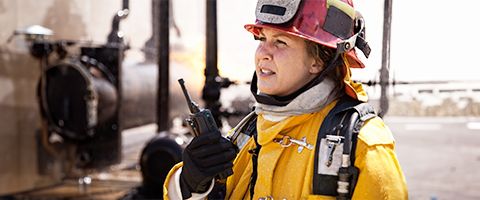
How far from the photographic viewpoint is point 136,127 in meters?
6.42

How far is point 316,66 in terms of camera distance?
5.32ft

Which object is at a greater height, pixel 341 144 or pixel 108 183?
pixel 341 144

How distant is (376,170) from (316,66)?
0.34 meters

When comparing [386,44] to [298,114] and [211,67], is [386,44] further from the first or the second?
[211,67]

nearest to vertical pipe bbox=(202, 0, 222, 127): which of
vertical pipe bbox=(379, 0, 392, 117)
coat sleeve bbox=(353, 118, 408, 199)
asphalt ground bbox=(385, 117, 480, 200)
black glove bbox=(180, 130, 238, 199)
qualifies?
asphalt ground bbox=(385, 117, 480, 200)

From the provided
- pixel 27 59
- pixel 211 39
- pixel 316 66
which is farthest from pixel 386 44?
pixel 27 59

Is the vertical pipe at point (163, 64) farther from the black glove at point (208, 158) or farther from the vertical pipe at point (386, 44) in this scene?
the black glove at point (208, 158)

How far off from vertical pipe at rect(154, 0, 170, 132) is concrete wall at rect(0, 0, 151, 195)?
1093mm

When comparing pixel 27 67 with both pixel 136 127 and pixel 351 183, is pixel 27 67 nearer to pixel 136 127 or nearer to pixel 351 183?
pixel 136 127

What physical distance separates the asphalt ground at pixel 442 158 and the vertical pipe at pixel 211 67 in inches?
48.7

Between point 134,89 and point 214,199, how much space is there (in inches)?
173

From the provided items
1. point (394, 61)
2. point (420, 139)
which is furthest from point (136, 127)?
point (394, 61)

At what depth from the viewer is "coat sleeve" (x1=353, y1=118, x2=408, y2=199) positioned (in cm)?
142

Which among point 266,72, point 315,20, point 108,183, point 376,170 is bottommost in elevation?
point 108,183
